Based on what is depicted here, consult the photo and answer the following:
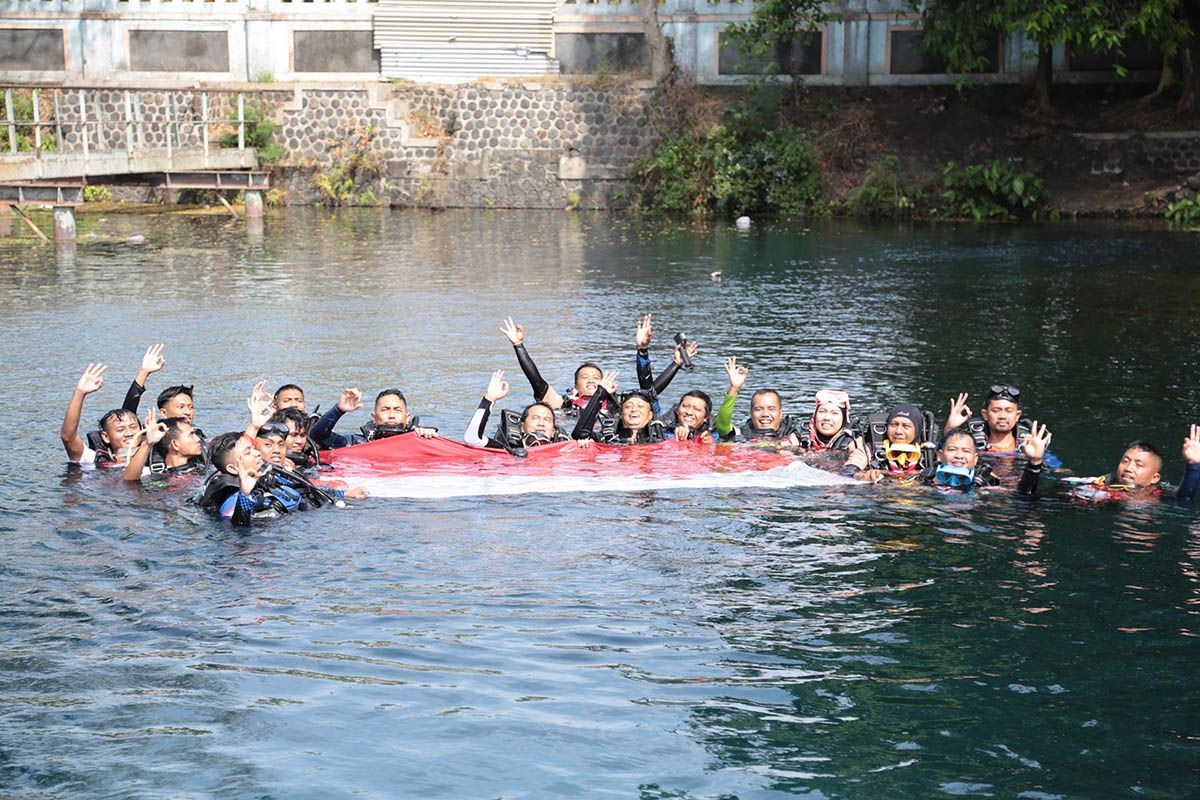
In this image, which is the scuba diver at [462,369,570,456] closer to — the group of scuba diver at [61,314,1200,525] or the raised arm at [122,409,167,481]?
the group of scuba diver at [61,314,1200,525]

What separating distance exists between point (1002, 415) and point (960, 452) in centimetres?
125

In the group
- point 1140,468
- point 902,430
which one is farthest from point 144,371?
point 1140,468

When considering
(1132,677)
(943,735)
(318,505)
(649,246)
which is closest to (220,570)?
(318,505)

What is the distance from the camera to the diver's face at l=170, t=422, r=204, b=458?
40.3 feet

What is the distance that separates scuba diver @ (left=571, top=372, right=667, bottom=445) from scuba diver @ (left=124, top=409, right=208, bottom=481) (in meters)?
3.33

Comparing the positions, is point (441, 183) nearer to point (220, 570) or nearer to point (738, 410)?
point (738, 410)

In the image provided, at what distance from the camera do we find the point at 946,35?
3450cm

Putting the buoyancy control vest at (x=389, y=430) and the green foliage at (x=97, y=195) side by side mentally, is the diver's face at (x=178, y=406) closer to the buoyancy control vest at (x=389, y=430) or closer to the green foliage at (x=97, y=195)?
the buoyancy control vest at (x=389, y=430)

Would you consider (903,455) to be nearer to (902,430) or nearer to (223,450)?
(902,430)

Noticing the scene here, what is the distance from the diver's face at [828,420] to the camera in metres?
13.1

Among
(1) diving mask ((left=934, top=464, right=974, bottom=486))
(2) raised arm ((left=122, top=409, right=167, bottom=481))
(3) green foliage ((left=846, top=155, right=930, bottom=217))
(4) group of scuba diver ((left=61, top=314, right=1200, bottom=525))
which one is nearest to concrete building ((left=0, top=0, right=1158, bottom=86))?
(3) green foliage ((left=846, top=155, right=930, bottom=217))

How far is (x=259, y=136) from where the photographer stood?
37.0 meters

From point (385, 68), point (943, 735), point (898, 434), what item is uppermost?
point (385, 68)

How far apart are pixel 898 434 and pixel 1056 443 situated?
7.02 feet
